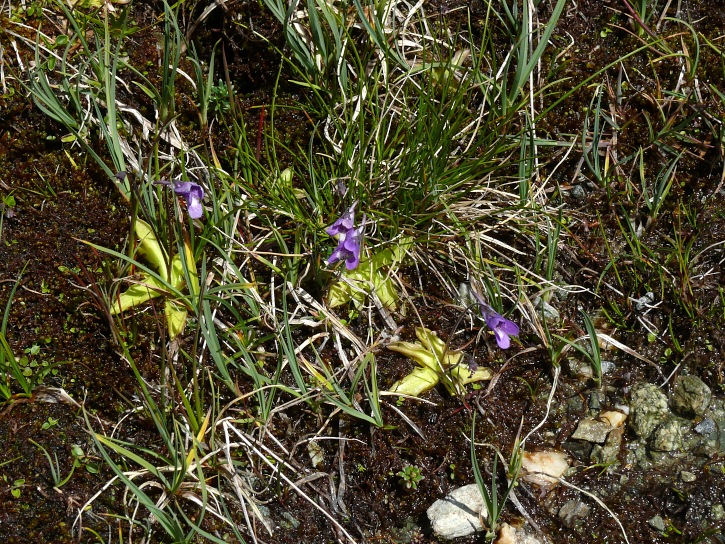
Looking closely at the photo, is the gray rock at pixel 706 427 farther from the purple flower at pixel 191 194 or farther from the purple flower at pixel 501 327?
the purple flower at pixel 191 194

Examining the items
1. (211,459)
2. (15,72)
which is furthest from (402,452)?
(15,72)

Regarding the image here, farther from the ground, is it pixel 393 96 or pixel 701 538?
pixel 393 96

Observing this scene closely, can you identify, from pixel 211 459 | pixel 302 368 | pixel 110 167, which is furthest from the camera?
pixel 110 167

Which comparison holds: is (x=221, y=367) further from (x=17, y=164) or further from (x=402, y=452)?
(x=17, y=164)

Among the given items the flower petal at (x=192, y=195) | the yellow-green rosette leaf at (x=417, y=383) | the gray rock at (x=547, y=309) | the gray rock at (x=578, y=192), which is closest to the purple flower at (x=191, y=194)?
the flower petal at (x=192, y=195)

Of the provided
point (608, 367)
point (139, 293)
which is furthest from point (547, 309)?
point (139, 293)

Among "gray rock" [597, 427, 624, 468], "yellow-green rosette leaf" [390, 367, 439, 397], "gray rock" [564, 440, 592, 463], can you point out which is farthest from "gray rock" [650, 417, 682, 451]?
"yellow-green rosette leaf" [390, 367, 439, 397]

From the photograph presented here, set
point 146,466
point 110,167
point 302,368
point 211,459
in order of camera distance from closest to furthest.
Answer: point 146,466
point 211,459
point 302,368
point 110,167
